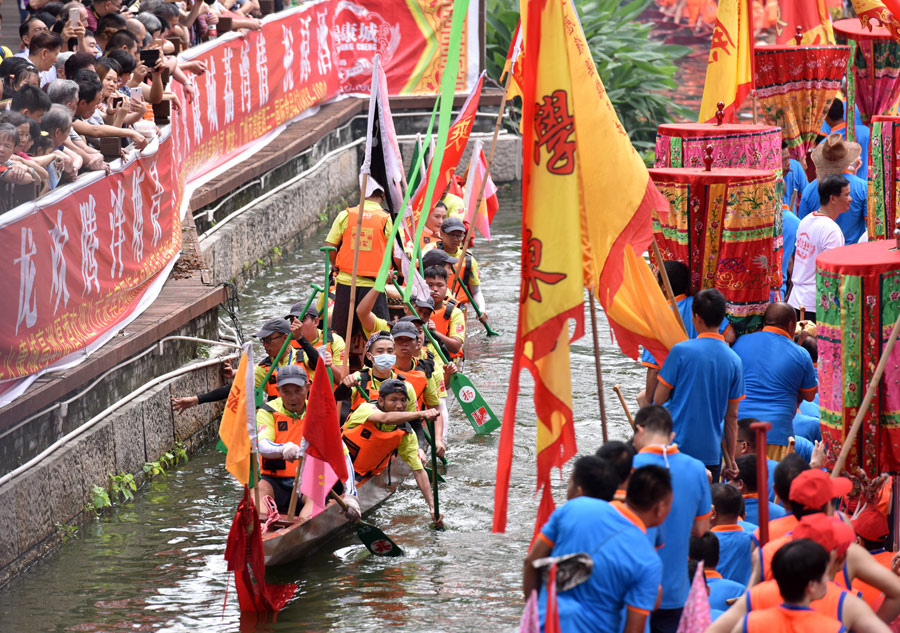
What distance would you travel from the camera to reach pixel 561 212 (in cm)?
674

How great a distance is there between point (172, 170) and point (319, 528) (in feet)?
15.5

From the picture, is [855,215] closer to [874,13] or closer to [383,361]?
[874,13]

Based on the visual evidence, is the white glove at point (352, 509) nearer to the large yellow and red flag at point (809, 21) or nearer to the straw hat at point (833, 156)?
the straw hat at point (833, 156)

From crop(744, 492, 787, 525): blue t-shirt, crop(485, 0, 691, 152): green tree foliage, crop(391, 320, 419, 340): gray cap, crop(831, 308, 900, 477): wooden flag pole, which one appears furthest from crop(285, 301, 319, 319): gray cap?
crop(485, 0, 691, 152): green tree foliage

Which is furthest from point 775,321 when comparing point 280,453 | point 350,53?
point 350,53

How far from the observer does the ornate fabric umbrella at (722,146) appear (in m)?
8.96

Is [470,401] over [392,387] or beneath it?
beneath

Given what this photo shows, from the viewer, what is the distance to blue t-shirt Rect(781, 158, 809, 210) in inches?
473

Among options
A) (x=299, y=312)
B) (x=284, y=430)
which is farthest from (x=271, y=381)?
(x=284, y=430)

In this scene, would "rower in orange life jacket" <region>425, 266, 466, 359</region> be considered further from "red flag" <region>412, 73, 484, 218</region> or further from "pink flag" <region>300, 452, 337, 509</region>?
"pink flag" <region>300, 452, 337, 509</region>

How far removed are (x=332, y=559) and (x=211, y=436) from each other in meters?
2.74

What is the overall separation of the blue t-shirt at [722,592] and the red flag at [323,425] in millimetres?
2902

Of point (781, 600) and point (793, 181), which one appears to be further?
point (793, 181)

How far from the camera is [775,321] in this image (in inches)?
322
